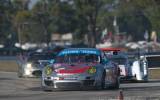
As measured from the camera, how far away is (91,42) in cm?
8756

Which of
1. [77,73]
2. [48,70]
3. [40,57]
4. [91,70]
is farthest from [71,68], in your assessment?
[40,57]

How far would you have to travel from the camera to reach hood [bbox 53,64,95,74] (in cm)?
2142

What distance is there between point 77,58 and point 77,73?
127 centimetres

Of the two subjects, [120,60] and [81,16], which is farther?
[81,16]

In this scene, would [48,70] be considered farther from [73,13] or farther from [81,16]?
[73,13]

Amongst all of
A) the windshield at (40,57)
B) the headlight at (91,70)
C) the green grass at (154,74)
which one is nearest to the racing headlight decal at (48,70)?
the headlight at (91,70)

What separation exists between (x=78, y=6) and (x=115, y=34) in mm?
30734

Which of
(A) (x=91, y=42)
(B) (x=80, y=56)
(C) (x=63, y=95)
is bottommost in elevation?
(C) (x=63, y=95)

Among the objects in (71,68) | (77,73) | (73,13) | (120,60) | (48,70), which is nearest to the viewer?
(77,73)

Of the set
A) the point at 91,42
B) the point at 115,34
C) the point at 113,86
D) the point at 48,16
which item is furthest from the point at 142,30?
the point at 113,86

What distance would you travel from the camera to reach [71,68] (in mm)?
21547

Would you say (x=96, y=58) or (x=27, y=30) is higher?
(x=27, y=30)

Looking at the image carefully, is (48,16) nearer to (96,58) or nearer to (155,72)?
(155,72)

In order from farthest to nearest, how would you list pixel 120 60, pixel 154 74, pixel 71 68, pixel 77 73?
1. pixel 154 74
2. pixel 120 60
3. pixel 71 68
4. pixel 77 73
